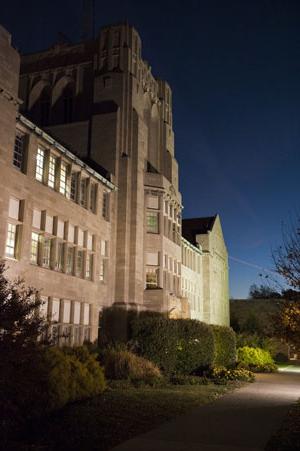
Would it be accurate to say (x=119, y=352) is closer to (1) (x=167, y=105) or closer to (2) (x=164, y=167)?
(2) (x=164, y=167)

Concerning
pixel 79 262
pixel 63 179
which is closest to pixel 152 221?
pixel 79 262

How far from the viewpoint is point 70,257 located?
24484mm

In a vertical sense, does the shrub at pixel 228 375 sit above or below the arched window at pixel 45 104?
below

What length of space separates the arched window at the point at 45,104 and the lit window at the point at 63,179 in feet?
40.3

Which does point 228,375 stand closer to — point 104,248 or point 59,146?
point 104,248

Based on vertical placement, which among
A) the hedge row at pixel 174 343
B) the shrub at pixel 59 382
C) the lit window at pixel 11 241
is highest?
the lit window at pixel 11 241

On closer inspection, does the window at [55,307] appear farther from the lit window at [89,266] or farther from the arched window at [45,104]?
the arched window at [45,104]

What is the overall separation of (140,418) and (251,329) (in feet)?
163

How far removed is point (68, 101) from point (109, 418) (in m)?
27.0

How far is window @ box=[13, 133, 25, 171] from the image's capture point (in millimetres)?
20391

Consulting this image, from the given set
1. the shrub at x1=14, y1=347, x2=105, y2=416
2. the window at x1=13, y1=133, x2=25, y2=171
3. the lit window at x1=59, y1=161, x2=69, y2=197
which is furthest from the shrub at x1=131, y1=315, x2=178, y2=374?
the window at x1=13, y1=133, x2=25, y2=171

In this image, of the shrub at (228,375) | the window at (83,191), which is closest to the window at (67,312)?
the window at (83,191)

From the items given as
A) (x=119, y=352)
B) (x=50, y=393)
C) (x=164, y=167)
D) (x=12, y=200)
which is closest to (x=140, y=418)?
(x=50, y=393)

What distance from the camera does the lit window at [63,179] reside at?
78.0 feet
